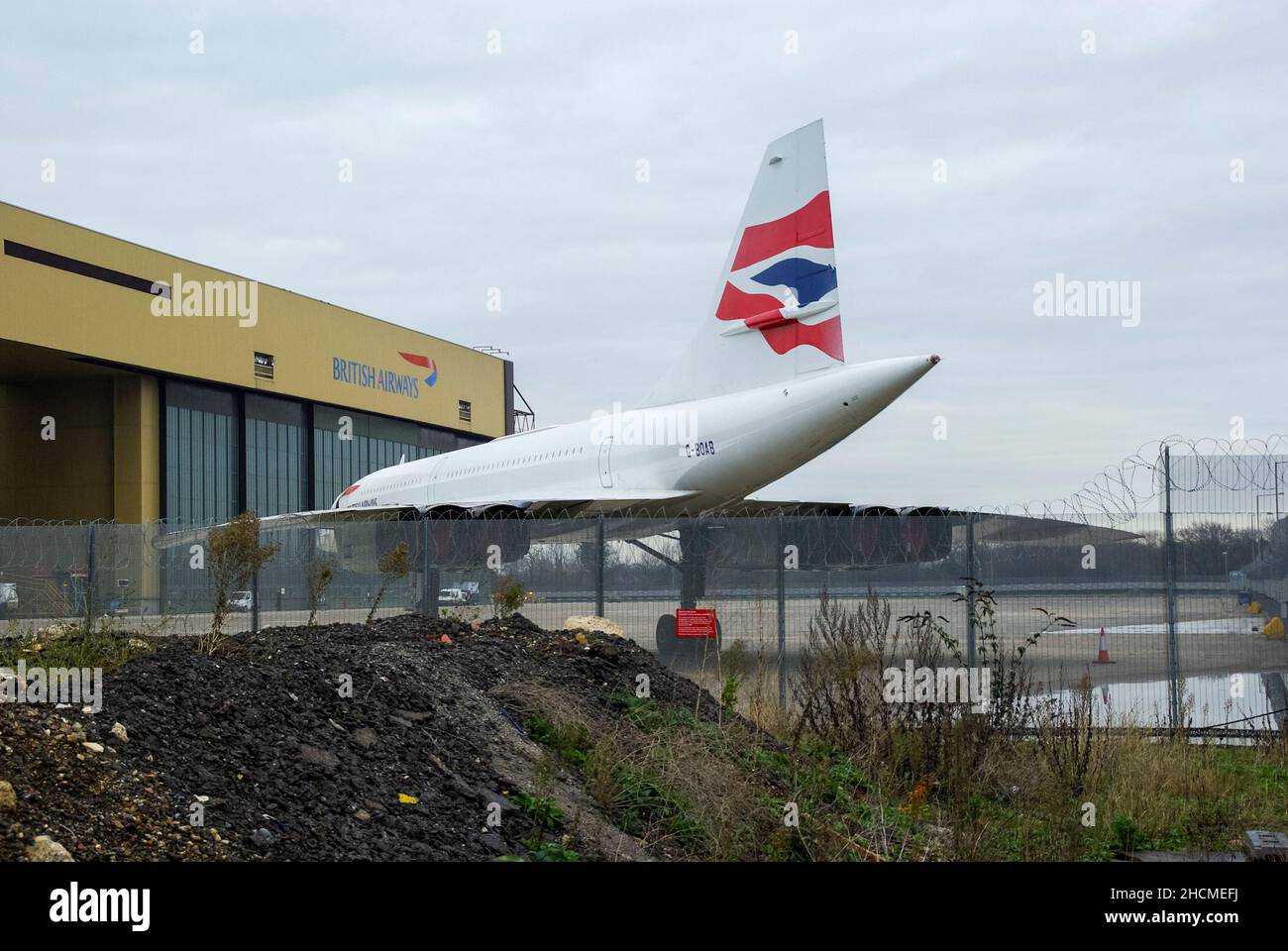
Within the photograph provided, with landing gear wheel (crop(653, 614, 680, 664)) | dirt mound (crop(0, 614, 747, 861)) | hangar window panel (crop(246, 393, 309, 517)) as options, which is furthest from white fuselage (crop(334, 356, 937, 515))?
hangar window panel (crop(246, 393, 309, 517))

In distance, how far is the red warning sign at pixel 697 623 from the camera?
40.6 feet

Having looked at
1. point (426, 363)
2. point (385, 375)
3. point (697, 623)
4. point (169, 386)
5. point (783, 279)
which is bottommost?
point (697, 623)

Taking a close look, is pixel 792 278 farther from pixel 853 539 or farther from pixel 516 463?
pixel 516 463

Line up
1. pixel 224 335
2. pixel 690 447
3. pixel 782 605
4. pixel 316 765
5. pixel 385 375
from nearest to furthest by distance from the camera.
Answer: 1. pixel 316 765
2. pixel 782 605
3. pixel 690 447
4. pixel 224 335
5. pixel 385 375

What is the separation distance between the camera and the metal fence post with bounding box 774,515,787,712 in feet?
42.6

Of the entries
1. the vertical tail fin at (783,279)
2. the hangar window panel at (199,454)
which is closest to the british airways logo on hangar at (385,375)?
the hangar window panel at (199,454)

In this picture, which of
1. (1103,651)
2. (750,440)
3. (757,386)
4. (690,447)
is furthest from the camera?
(690,447)

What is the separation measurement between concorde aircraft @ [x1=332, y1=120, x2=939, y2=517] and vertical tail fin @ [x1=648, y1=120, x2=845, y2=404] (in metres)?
0.02

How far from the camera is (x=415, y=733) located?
7.64 meters

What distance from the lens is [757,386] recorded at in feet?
60.6

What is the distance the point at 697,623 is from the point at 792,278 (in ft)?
23.5

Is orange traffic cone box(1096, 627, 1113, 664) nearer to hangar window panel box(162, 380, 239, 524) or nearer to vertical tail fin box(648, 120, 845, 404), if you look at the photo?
vertical tail fin box(648, 120, 845, 404)

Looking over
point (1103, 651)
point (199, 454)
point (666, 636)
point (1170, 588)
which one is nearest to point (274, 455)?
point (199, 454)
